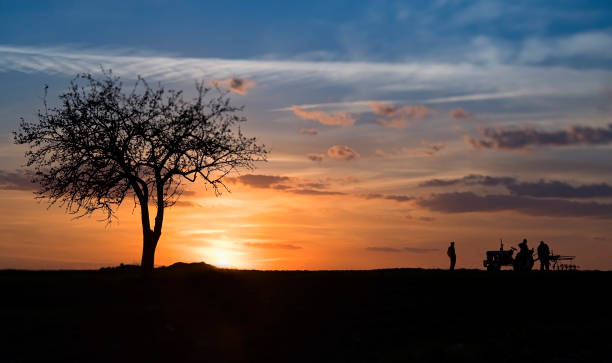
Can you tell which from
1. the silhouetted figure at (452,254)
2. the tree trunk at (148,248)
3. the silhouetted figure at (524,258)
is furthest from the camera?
the silhouetted figure at (524,258)

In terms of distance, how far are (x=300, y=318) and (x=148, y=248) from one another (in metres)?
18.1

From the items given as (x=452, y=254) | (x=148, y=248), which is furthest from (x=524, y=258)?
(x=148, y=248)

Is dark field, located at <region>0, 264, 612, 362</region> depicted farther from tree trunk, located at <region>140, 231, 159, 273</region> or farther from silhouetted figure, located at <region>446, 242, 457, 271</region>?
silhouetted figure, located at <region>446, 242, 457, 271</region>

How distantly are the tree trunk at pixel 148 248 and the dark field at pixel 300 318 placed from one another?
22.0ft

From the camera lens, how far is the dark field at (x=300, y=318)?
28.6 meters

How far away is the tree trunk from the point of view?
1883 inches

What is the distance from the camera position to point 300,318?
109 feet

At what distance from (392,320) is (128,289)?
1371 cm

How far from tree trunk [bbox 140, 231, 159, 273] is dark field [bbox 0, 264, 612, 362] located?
6711 millimetres

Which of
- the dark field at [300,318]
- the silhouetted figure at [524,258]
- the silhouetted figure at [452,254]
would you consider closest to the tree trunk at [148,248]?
the dark field at [300,318]

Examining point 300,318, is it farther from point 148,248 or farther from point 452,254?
point 452,254

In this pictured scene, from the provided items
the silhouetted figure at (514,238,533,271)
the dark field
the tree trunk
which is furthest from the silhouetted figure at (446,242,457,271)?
the tree trunk

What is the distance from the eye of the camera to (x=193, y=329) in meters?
31.5

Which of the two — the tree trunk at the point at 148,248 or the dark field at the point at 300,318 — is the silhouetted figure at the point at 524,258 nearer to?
the dark field at the point at 300,318
